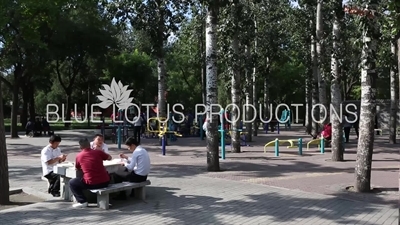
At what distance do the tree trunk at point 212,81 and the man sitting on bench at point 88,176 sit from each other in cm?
495

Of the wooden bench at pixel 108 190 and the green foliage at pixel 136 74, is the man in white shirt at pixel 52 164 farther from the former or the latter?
the green foliage at pixel 136 74

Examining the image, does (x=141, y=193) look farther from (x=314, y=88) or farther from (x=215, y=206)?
(x=314, y=88)

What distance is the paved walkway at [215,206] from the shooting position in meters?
7.77

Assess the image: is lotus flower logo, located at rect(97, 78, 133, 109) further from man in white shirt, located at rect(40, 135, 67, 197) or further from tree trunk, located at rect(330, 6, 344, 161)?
man in white shirt, located at rect(40, 135, 67, 197)

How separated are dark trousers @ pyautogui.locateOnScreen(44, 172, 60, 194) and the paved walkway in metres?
0.58

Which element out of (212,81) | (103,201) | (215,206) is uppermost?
(212,81)

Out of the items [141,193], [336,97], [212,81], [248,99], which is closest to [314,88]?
[248,99]

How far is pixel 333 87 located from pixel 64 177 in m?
9.56

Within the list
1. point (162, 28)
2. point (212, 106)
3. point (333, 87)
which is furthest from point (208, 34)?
point (162, 28)

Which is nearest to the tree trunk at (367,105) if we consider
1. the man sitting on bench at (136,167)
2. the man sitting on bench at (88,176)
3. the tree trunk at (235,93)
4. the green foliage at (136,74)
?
the man sitting on bench at (136,167)

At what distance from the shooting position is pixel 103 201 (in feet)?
27.7

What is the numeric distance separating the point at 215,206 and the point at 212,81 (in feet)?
16.5

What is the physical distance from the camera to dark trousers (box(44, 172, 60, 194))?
9516 mm

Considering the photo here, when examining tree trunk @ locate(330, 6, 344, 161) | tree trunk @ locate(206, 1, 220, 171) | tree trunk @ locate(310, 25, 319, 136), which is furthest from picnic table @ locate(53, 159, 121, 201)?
tree trunk @ locate(310, 25, 319, 136)
